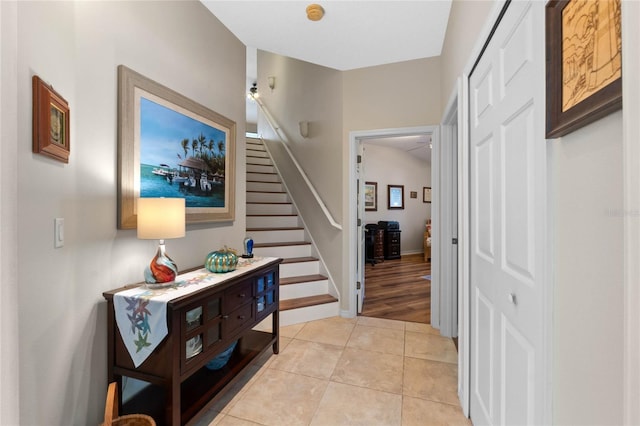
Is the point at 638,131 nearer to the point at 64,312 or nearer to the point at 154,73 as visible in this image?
the point at 64,312

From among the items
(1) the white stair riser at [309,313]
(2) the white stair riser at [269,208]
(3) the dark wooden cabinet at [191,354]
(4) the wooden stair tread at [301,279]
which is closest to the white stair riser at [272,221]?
(2) the white stair riser at [269,208]

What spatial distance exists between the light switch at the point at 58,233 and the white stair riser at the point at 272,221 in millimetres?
2668

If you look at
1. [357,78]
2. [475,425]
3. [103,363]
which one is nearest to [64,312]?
[103,363]

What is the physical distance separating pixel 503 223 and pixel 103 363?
2.05 m

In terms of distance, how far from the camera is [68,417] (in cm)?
128

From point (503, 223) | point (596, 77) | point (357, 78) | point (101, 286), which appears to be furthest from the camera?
point (357, 78)

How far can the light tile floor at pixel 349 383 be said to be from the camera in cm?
168

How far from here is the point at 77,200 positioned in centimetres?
132

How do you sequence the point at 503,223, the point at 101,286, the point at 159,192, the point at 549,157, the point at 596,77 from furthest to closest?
1. the point at 159,192
2. the point at 101,286
3. the point at 503,223
4. the point at 549,157
5. the point at 596,77

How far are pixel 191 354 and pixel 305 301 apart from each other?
175 cm

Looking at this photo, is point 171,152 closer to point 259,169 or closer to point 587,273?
point 587,273

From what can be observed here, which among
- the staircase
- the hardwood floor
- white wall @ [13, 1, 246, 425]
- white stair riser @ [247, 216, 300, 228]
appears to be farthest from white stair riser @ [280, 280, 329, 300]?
white wall @ [13, 1, 246, 425]

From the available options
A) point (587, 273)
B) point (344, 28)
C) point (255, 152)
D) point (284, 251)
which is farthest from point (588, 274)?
point (255, 152)

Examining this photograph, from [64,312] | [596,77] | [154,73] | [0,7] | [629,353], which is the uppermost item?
[154,73]
